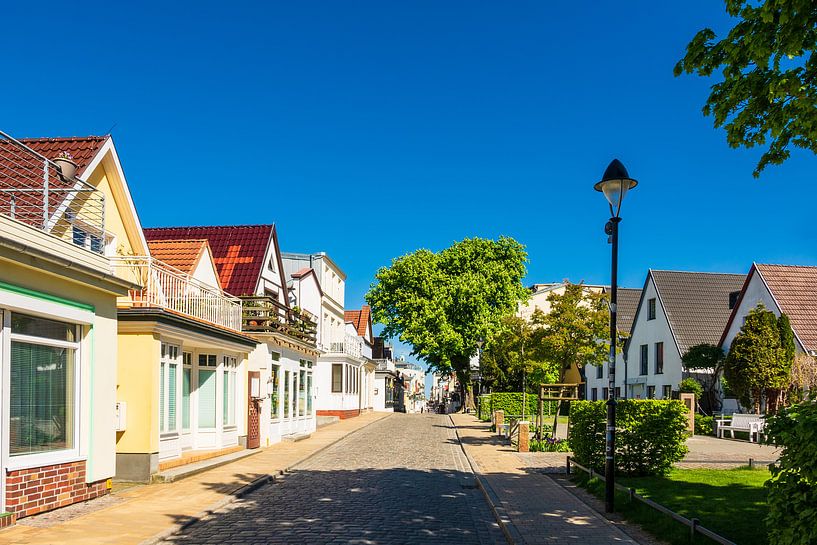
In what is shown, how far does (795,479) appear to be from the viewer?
6.15 meters

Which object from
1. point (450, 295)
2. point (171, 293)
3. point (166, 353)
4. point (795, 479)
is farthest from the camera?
point (450, 295)

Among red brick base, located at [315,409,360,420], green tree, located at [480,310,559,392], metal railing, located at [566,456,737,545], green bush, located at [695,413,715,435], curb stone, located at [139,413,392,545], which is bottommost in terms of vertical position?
red brick base, located at [315,409,360,420]

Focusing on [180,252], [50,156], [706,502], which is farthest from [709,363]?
[50,156]

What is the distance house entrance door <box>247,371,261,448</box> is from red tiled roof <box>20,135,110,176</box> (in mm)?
8834

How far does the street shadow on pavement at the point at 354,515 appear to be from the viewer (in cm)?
999

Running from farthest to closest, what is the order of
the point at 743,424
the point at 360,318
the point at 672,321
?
the point at 360,318, the point at 672,321, the point at 743,424

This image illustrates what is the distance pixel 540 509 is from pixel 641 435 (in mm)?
3593

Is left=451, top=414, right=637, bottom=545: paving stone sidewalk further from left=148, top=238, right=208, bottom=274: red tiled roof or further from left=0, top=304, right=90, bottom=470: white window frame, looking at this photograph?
left=148, top=238, right=208, bottom=274: red tiled roof

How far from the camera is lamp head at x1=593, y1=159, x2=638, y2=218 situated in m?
12.0

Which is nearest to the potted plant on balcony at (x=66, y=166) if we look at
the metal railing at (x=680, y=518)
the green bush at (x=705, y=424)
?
the metal railing at (x=680, y=518)

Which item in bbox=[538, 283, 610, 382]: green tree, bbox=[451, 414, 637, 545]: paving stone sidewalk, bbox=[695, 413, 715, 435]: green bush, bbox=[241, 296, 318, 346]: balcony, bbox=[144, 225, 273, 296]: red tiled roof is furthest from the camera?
bbox=[695, 413, 715, 435]: green bush

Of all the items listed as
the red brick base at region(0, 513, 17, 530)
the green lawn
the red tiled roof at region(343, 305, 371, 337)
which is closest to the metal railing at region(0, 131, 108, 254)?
the red brick base at region(0, 513, 17, 530)

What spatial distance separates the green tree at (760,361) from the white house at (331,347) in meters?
21.8

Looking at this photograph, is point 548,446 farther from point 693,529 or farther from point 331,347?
point 331,347
